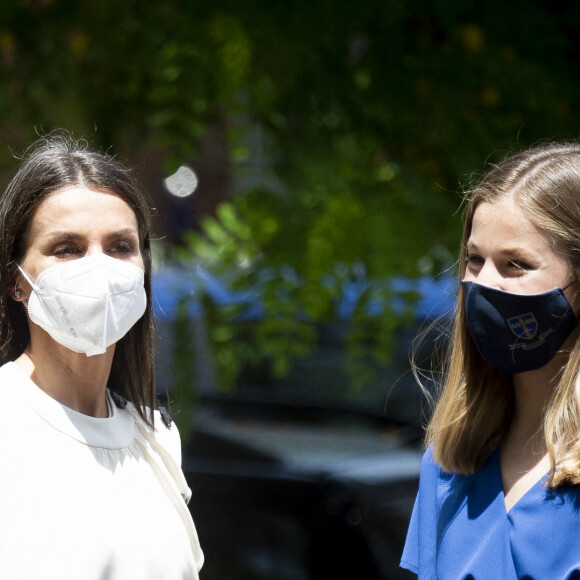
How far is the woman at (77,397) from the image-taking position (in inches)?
77.6

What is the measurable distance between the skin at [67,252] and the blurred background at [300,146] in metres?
1.19

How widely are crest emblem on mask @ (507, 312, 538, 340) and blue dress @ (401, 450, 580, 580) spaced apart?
0.33 m

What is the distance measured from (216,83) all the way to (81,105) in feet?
1.72

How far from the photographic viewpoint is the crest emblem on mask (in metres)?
2.17

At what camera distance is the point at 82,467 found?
2078 millimetres

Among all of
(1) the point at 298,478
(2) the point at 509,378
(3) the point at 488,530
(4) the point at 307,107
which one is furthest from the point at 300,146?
(3) the point at 488,530

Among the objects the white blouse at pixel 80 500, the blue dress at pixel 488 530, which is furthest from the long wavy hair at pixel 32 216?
the blue dress at pixel 488 530

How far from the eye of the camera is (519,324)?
Result: 7.13 ft

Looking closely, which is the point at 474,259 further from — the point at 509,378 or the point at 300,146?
the point at 300,146

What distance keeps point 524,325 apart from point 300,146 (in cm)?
158

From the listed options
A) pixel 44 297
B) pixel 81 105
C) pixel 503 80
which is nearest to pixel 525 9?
pixel 503 80

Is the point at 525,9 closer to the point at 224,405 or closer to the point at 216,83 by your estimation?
the point at 216,83

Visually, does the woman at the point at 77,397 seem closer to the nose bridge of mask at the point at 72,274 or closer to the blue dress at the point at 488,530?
the nose bridge of mask at the point at 72,274

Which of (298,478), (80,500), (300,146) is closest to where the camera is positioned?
(80,500)
